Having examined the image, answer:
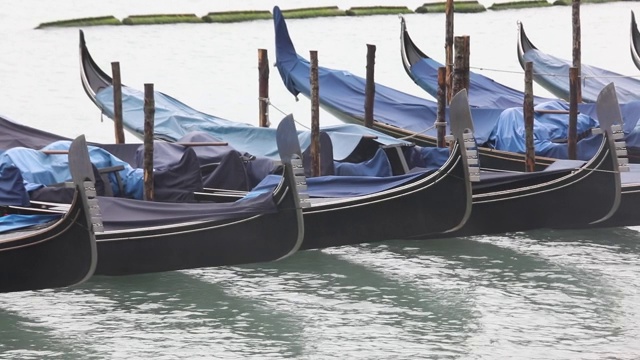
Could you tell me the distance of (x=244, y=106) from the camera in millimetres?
18047

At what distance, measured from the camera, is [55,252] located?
7.43 m

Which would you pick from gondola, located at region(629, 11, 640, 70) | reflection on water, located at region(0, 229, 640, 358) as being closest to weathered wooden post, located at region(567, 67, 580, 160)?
reflection on water, located at region(0, 229, 640, 358)

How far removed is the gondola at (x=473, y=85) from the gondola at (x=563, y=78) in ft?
1.19

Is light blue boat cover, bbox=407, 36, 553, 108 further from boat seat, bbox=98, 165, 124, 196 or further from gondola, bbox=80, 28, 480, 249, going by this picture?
boat seat, bbox=98, 165, 124, 196

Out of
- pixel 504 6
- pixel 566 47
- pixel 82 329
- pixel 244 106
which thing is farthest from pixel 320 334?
pixel 504 6

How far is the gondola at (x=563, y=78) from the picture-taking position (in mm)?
12766

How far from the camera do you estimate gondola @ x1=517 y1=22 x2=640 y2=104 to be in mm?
12766

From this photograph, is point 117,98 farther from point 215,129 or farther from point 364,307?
point 364,307

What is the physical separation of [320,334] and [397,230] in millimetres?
1363

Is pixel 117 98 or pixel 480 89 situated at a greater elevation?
pixel 480 89

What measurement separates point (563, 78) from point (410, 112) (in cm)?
195

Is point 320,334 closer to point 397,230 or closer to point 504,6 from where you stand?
point 397,230

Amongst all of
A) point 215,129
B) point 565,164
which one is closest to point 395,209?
point 565,164

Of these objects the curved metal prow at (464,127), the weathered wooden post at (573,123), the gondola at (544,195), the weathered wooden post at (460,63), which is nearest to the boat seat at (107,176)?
the curved metal prow at (464,127)
